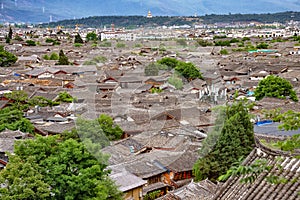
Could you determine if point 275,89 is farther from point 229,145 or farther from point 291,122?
point 291,122

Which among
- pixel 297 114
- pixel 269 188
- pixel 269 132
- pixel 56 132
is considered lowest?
pixel 56 132

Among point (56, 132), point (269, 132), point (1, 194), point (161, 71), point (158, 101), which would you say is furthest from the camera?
point (161, 71)

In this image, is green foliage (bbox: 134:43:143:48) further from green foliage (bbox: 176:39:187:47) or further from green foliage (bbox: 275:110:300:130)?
green foliage (bbox: 275:110:300:130)

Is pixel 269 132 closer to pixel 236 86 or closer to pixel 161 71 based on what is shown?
pixel 236 86

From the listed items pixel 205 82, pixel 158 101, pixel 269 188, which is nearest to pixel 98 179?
pixel 269 188

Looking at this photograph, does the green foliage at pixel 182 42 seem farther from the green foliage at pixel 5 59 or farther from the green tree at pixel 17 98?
the green tree at pixel 17 98

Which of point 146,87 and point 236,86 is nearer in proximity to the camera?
point 146,87
